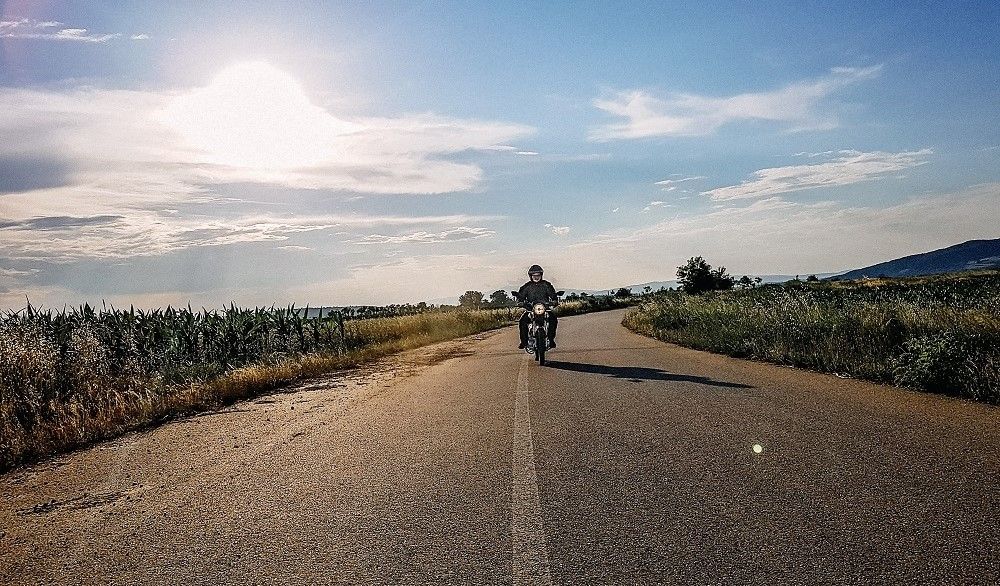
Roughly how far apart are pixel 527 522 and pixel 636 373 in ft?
29.3

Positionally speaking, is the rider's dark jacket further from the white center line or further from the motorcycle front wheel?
the white center line

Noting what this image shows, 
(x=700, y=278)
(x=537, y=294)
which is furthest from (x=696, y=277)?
(x=537, y=294)

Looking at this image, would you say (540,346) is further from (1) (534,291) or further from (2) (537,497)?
(2) (537,497)

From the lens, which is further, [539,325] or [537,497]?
[539,325]

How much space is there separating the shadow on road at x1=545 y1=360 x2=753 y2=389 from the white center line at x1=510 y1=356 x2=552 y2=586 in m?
4.86

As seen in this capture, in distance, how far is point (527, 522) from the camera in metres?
4.80

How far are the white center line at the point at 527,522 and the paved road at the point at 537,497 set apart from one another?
19 millimetres

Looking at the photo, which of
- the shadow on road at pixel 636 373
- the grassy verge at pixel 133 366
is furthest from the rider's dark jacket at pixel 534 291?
the grassy verge at pixel 133 366

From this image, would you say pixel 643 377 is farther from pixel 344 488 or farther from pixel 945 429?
pixel 344 488

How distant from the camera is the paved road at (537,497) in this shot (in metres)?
4.09

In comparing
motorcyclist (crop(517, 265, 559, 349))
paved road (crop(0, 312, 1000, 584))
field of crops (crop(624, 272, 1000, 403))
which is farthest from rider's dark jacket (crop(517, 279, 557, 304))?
paved road (crop(0, 312, 1000, 584))

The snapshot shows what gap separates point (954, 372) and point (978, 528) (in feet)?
22.2

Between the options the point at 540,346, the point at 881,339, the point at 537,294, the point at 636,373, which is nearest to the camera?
the point at 881,339

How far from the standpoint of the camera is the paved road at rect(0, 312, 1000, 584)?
4090 mm
